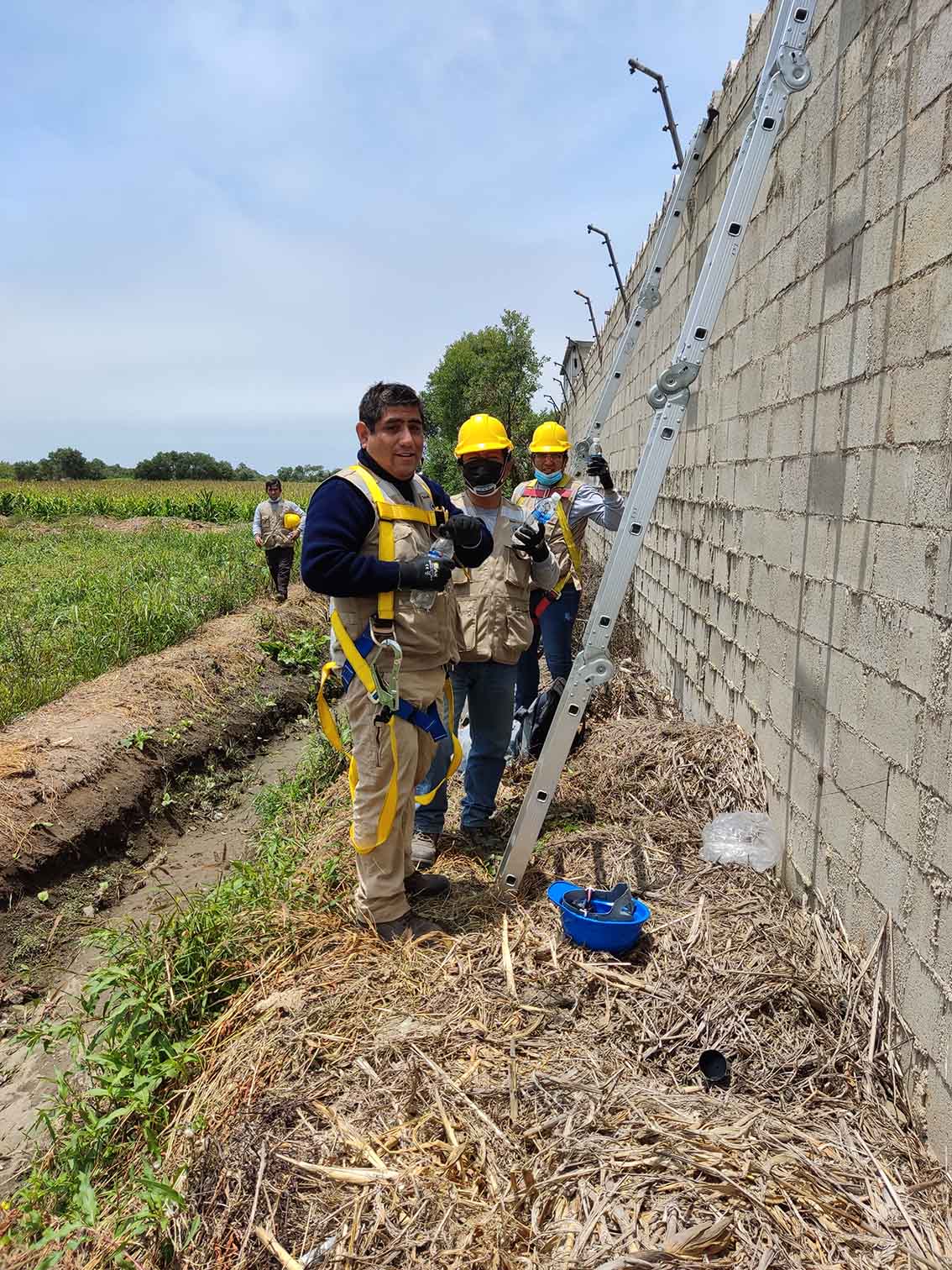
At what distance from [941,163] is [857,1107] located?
2.37 meters

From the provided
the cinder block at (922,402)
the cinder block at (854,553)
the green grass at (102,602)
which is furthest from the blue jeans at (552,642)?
the green grass at (102,602)

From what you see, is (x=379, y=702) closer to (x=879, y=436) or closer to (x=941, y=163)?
(x=879, y=436)

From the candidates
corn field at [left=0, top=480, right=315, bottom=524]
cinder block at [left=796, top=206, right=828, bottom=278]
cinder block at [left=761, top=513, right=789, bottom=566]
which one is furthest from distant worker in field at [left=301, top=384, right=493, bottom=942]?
corn field at [left=0, top=480, right=315, bottom=524]

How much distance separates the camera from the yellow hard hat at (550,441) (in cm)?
503

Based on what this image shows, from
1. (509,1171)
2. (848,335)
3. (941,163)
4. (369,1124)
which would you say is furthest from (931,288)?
(369,1124)

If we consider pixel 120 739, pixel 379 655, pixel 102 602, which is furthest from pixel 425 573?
pixel 102 602

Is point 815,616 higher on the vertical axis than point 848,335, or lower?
lower

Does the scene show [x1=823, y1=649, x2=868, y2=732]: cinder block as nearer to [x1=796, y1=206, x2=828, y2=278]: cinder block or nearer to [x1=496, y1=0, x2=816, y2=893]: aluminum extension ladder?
[x1=496, y1=0, x2=816, y2=893]: aluminum extension ladder

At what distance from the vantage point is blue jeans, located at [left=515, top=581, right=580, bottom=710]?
4.98 m

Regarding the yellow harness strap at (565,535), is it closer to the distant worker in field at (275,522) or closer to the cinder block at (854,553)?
the cinder block at (854,553)

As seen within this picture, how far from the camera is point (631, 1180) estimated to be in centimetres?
183

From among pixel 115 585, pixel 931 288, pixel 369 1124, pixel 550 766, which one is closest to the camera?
pixel 931 288

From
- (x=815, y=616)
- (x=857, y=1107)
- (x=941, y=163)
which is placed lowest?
(x=857, y=1107)

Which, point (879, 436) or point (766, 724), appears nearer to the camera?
point (879, 436)
